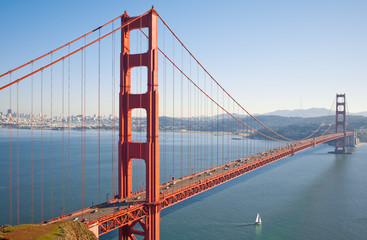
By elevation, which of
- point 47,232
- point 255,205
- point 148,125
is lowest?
point 255,205

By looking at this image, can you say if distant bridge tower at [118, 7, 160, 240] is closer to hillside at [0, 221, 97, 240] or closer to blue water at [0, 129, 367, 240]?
hillside at [0, 221, 97, 240]

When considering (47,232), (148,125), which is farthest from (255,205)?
(47,232)

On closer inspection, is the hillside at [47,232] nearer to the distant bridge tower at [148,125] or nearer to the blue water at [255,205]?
the distant bridge tower at [148,125]

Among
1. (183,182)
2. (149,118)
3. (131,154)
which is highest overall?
(149,118)

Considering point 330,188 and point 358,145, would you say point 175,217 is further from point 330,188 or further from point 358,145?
point 358,145

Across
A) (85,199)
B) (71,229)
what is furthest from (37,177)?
(71,229)

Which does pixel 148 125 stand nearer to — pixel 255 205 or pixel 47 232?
pixel 47 232

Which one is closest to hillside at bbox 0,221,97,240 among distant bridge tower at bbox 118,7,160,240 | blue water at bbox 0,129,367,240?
distant bridge tower at bbox 118,7,160,240

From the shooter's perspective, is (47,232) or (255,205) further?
(255,205)
